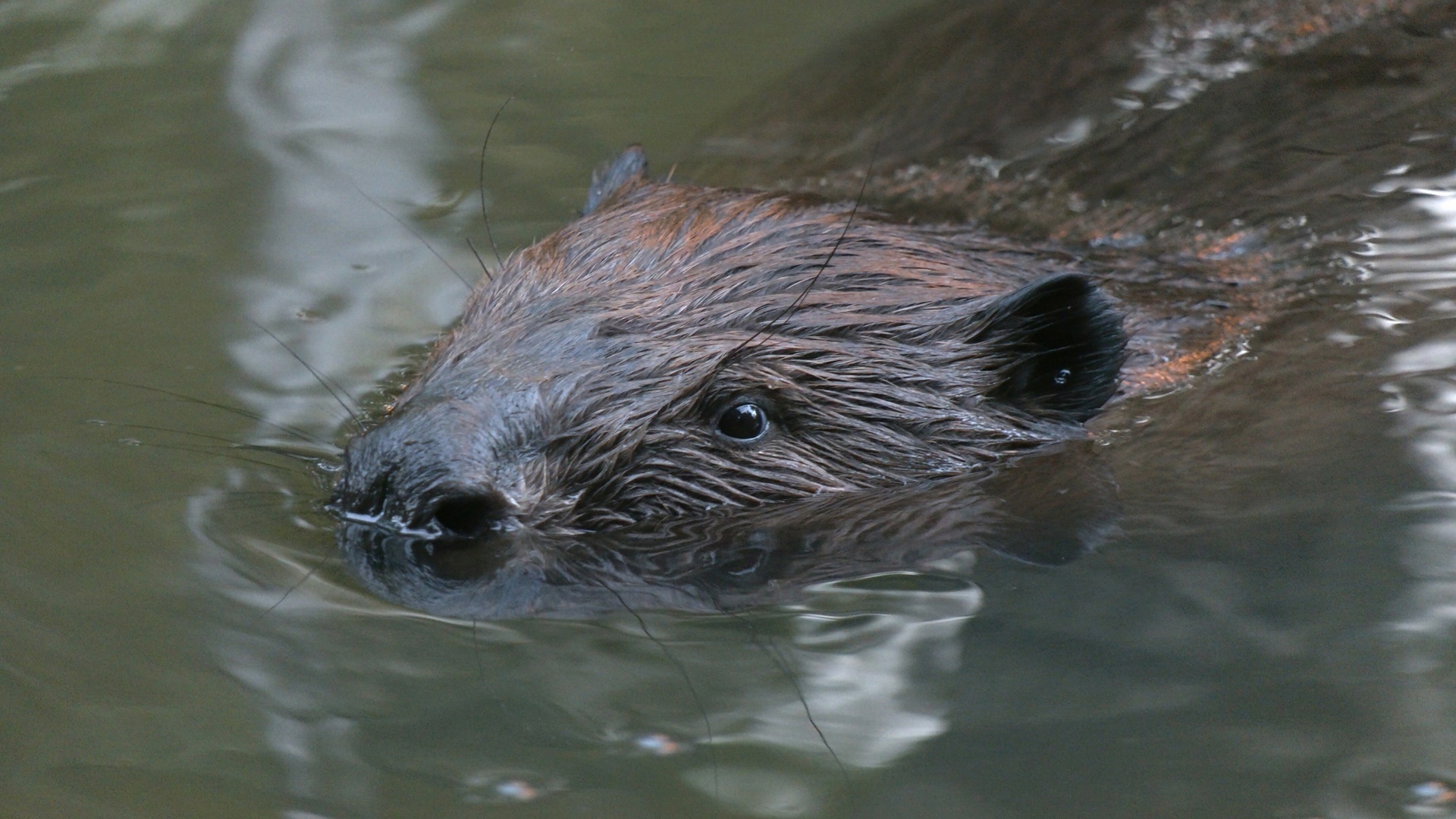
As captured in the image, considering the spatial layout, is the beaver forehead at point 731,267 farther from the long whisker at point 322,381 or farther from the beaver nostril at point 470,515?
the beaver nostril at point 470,515

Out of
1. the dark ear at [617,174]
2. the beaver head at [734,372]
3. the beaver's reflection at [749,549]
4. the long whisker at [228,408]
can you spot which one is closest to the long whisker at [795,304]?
the beaver head at [734,372]

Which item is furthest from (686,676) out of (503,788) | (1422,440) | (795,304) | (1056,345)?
(1422,440)

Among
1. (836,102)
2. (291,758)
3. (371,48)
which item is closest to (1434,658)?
(291,758)

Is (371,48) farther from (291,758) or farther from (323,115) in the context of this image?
(291,758)

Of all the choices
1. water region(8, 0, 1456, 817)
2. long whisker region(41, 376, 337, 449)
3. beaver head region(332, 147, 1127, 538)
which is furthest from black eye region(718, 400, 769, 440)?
long whisker region(41, 376, 337, 449)

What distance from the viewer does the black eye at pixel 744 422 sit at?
356 cm

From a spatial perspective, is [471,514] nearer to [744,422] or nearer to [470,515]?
[470,515]

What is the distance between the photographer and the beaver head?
132 inches

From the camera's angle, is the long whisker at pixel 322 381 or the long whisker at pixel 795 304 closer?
the long whisker at pixel 795 304

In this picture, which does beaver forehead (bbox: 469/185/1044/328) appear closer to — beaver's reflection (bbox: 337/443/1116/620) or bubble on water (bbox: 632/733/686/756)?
beaver's reflection (bbox: 337/443/1116/620)

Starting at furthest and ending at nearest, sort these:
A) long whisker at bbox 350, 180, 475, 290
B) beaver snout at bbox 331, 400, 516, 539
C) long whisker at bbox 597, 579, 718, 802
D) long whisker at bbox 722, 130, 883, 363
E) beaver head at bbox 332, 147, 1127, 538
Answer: long whisker at bbox 350, 180, 475, 290 < long whisker at bbox 722, 130, 883, 363 < beaver head at bbox 332, 147, 1127, 538 < beaver snout at bbox 331, 400, 516, 539 < long whisker at bbox 597, 579, 718, 802

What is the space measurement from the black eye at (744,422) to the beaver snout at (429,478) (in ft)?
1.77

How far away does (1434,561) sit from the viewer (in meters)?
3.32

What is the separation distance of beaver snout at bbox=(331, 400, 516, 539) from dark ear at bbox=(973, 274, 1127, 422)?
Answer: 1.18 m
